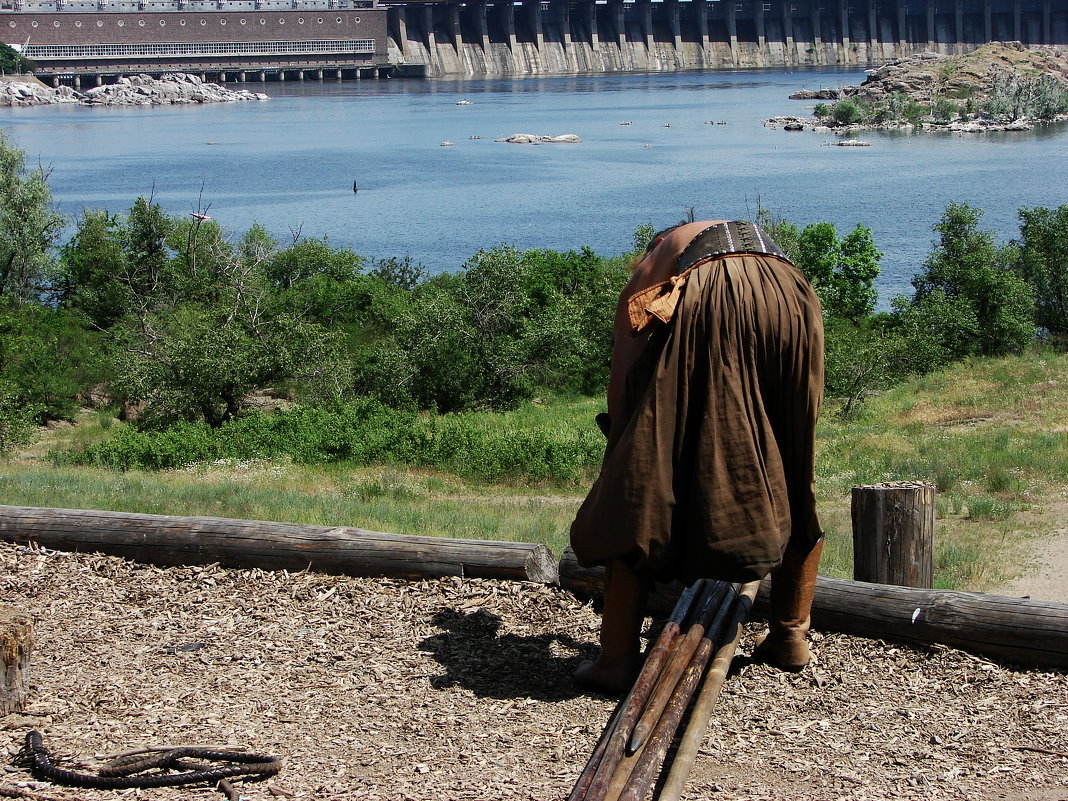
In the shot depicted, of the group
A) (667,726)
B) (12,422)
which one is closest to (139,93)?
(12,422)

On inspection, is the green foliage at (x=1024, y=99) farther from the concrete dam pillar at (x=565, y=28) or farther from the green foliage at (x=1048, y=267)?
the concrete dam pillar at (x=565, y=28)

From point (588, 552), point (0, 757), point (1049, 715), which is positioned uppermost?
point (588, 552)

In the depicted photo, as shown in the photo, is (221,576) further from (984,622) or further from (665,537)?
(984,622)

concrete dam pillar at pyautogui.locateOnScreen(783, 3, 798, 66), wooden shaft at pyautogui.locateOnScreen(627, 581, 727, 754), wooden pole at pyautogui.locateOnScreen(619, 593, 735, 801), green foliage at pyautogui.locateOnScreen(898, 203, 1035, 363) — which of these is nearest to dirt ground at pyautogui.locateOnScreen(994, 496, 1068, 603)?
wooden shaft at pyautogui.locateOnScreen(627, 581, 727, 754)

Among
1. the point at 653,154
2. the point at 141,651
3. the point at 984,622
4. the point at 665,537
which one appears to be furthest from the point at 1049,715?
the point at 653,154

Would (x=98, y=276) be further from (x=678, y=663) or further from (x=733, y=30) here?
(x=733, y=30)

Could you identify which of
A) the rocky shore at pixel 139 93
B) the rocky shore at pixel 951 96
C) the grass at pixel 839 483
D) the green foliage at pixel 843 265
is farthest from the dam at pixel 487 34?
the grass at pixel 839 483

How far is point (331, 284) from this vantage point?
30.8m

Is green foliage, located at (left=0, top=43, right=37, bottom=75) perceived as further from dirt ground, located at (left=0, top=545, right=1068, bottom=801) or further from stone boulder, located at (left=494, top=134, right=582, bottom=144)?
dirt ground, located at (left=0, top=545, right=1068, bottom=801)

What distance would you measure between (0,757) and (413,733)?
1374 mm

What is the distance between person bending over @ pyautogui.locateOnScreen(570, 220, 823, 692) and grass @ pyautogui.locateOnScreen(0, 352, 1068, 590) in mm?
2226

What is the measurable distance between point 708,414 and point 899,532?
1.56m

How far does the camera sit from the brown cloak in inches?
160

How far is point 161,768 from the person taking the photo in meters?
3.88
